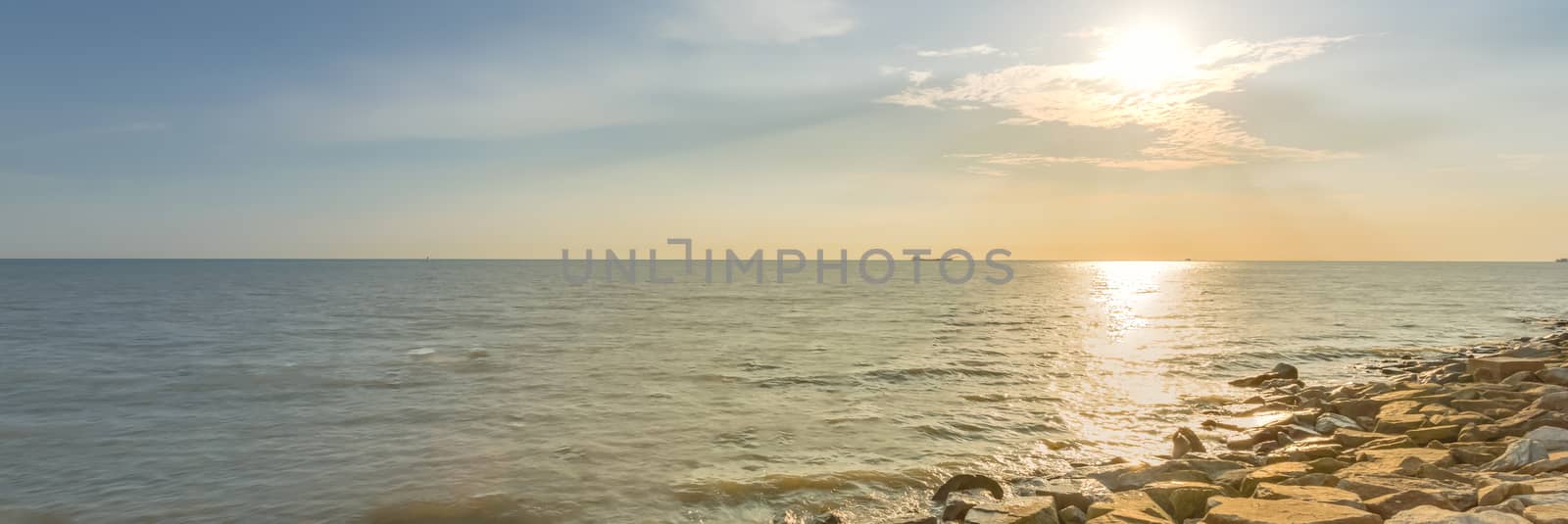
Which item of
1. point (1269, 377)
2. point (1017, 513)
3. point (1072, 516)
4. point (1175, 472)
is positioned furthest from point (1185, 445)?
point (1269, 377)

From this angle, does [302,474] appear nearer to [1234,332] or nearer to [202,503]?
[202,503]

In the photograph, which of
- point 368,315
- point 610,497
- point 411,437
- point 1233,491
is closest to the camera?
point 1233,491

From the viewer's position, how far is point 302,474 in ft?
42.9

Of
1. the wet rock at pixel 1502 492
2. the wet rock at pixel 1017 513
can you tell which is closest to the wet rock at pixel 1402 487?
the wet rock at pixel 1502 492

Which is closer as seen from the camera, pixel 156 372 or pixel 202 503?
pixel 202 503

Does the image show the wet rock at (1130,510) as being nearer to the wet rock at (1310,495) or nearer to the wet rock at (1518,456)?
the wet rock at (1310,495)

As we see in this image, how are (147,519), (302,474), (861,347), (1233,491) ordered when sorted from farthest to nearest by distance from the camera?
(861,347)
(302,474)
(147,519)
(1233,491)

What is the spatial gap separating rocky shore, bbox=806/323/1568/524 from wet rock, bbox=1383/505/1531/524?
1cm

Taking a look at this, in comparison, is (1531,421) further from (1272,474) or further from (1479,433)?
(1272,474)

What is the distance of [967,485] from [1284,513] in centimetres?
476

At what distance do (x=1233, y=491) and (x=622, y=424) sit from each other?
11.7m

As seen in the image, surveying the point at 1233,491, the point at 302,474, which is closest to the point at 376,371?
the point at 302,474

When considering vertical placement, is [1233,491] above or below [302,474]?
above

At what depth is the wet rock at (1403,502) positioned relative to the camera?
7.64 meters
